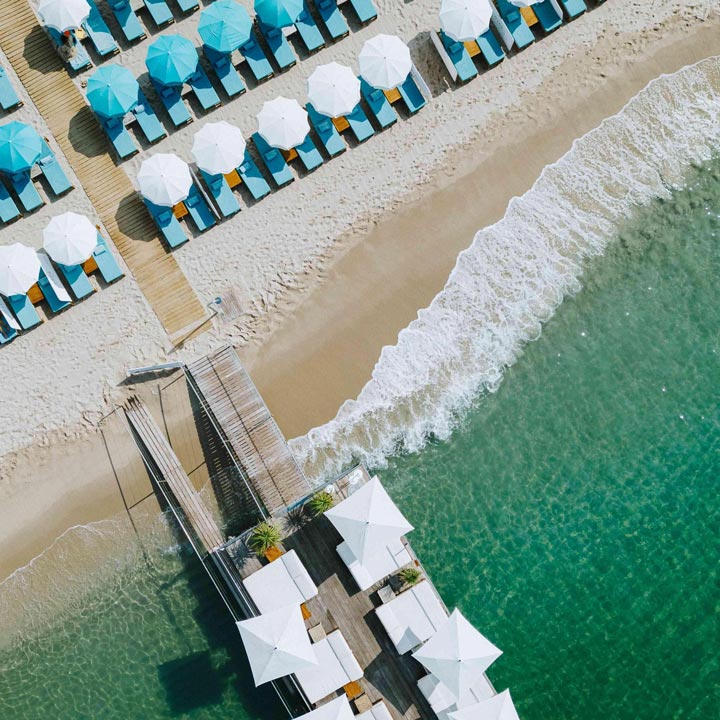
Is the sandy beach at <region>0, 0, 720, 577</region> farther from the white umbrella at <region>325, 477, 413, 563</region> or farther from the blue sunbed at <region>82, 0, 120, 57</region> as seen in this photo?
the white umbrella at <region>325, 477, 413, 563</region>

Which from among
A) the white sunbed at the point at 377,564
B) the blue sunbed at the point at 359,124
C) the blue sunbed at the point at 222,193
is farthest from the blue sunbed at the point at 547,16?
the white sunbed at the point at 377,564

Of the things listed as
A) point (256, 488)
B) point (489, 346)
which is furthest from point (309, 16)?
point (256, 488)

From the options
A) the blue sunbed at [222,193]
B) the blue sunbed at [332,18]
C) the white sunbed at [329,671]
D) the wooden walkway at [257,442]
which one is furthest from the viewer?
the blue sunbed at [332,18]

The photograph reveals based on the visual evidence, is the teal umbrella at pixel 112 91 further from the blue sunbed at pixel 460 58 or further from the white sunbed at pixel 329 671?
the white sunbed at pixel 329 671

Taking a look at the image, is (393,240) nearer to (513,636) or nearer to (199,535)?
(199,535)

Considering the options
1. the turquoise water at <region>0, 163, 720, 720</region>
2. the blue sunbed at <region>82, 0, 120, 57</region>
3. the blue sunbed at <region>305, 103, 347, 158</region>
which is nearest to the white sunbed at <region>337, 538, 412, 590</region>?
the turquoise water at <region>0, 163, 720, 720</region>
